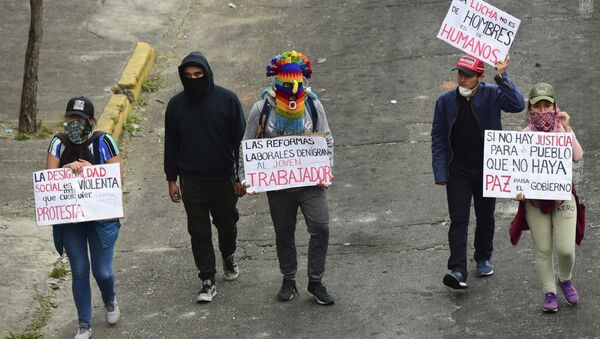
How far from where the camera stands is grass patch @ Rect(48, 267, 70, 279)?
9.49 m

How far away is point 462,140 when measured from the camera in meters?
8.43

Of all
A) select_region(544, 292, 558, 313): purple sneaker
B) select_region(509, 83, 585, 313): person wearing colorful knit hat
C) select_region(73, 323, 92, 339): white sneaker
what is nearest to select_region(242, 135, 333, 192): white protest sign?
select_region(509, 83, 585, 313): person wearing colorful knit hat

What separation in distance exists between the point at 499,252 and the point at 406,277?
33.3 inches

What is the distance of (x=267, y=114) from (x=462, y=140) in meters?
1.46

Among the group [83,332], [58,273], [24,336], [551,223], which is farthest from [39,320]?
[551,223]

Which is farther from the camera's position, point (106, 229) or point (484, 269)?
point (484, 269)

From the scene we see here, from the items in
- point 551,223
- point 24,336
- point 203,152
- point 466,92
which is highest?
point 466,92

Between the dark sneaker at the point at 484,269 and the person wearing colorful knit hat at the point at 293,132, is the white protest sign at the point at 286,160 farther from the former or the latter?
the dark sneaker at the point at 484,269

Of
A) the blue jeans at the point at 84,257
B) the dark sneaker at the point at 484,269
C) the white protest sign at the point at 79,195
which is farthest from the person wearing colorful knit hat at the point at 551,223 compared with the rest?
the blue jeans at the point at 84,257

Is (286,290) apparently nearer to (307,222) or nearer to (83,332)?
(307,222)

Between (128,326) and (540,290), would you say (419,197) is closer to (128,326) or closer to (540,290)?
(540,290)

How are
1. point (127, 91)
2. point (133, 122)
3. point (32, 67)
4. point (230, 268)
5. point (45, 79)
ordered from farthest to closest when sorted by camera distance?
point (45, 79) < point (127, 91) < point (133, 122) < point (32, 67) < point (230, 268)

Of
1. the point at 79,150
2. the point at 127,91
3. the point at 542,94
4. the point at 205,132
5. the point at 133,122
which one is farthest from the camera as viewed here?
the point at 127,91

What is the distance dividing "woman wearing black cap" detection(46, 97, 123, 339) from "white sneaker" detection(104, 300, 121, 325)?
0.77ft
